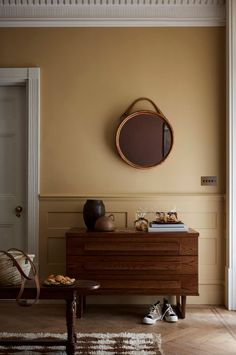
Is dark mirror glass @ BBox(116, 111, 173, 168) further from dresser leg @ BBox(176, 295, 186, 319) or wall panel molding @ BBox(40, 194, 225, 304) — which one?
dresser leg @ BBox(176, 295, 186, 319)

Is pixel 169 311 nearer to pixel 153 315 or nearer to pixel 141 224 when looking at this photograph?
pixel 153 315

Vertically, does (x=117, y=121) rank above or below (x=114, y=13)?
below

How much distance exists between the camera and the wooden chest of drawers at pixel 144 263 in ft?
12.4

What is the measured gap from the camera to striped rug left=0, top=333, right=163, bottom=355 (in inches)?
116

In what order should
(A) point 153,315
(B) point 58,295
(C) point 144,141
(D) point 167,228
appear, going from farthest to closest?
(C) point 144,141, (D) point 167,228, (A) point 153,315, (B) point 58,295

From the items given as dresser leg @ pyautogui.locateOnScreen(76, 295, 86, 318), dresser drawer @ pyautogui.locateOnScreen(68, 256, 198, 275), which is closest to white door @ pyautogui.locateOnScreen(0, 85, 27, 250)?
dresser leg @ pyautogui.locateOnScreen(76, 295, 86, 318)

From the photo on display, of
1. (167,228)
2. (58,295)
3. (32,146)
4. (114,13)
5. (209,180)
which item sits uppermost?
(114,13)

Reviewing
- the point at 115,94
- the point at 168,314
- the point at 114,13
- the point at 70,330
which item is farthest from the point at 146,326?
the point at 114,13

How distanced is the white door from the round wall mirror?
98 cm

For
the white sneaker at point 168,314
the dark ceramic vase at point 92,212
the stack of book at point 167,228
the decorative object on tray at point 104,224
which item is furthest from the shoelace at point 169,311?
the dark ceramic vase at point 92,212

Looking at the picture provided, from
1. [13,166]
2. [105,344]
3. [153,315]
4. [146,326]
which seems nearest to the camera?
[105,344]

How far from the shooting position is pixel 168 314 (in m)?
3.76

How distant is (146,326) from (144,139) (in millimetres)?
1684

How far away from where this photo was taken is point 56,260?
169 inches
